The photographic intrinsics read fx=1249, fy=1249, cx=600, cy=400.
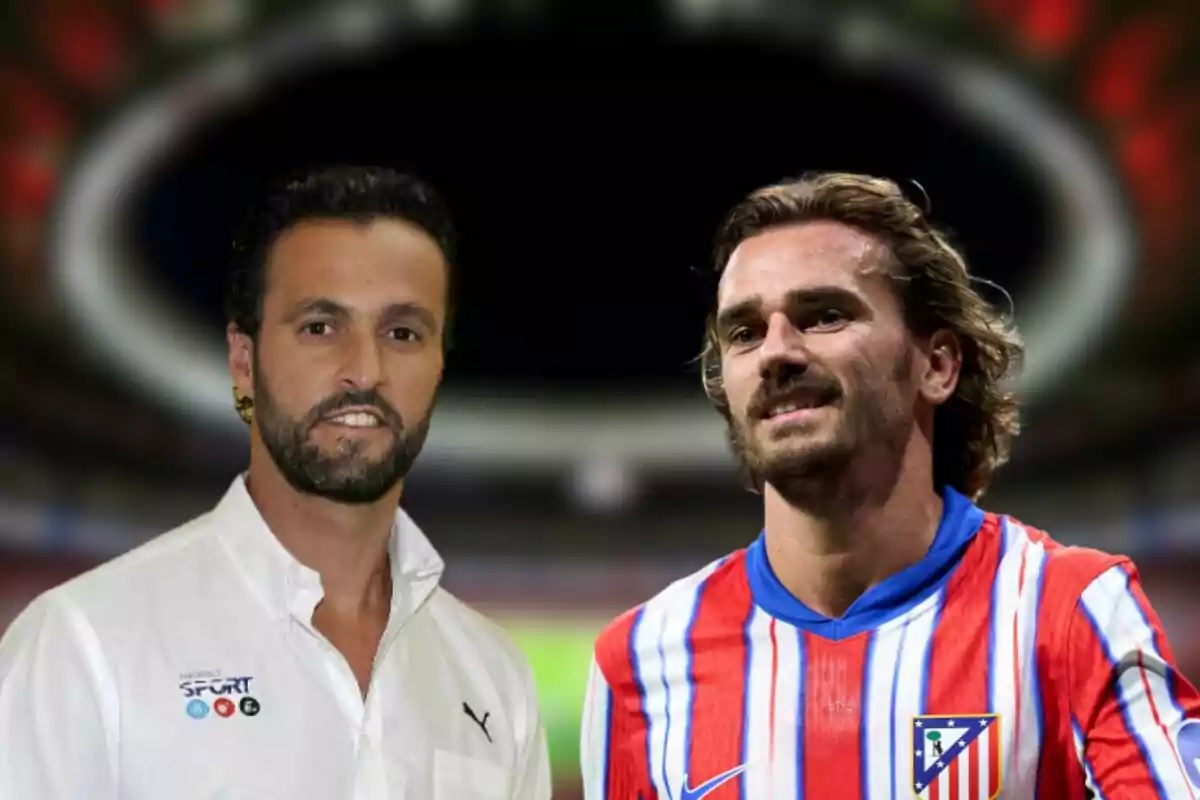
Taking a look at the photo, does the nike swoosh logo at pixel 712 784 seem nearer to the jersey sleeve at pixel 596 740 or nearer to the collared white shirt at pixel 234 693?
the jersey sleeve at pixel 596 740

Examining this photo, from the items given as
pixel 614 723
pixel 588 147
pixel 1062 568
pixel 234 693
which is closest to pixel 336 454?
pixel 234 693

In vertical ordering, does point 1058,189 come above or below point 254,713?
above

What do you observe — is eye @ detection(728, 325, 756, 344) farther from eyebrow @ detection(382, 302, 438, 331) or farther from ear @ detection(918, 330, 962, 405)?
eyebrow @ detection(382, 302, 438, 331)

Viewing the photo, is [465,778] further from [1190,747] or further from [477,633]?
[1190,747]

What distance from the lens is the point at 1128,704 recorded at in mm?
1671

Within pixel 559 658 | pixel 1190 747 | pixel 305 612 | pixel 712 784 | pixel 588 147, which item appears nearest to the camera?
pixel 1190 747

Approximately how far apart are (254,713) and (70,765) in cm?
26

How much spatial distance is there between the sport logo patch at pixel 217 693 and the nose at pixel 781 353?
0.92 m

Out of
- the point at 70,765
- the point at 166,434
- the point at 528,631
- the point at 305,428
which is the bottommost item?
the point at 70,765

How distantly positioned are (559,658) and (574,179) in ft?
10.2

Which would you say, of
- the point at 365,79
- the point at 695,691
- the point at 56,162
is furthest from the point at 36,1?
the point at 695,691

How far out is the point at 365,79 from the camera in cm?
513

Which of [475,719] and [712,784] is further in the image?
[475,719]

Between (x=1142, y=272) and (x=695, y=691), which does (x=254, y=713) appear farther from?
(x=1142, y=272)
